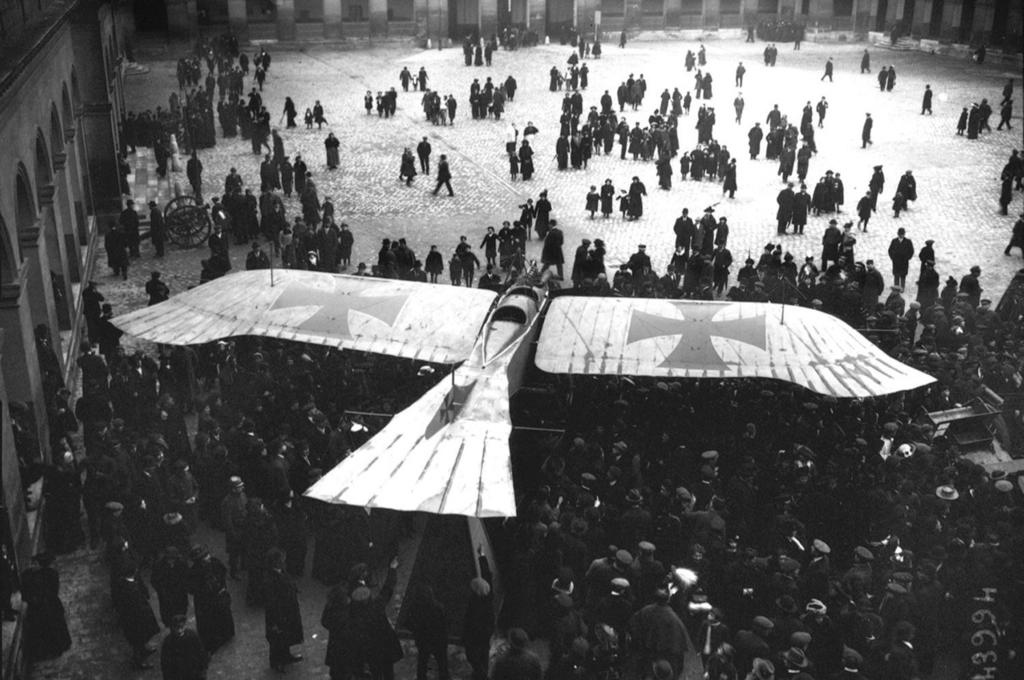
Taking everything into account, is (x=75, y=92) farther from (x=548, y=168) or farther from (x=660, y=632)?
(x=660, y=632)

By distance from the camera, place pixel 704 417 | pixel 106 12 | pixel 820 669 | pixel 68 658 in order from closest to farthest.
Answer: pixel 820 669 → pixel 68 658 → pixel 704 417 → pixel 106 12

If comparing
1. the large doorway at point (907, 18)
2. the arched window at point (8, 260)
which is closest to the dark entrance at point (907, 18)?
→ the large doorway at point (907, 18)

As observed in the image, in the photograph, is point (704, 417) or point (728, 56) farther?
point (728, 56)

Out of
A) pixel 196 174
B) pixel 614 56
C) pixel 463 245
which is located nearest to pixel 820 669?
pixel 463 245

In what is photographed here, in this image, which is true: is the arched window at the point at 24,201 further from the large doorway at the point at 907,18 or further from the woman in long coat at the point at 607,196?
the large doorway at the point at 907,18

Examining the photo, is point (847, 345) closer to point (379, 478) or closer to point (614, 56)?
point (379, 478)

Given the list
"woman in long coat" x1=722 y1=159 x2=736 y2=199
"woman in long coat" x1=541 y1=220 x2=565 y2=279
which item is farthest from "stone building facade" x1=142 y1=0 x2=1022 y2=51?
"woman in long coat" x1=541 y1=220 x2=565 y2=279

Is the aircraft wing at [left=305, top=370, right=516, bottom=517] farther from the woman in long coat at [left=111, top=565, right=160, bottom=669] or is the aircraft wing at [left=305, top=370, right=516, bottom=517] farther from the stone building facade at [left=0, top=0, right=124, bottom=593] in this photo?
the stone building facade at [left=0, top=0, right=124, bottom=593]
